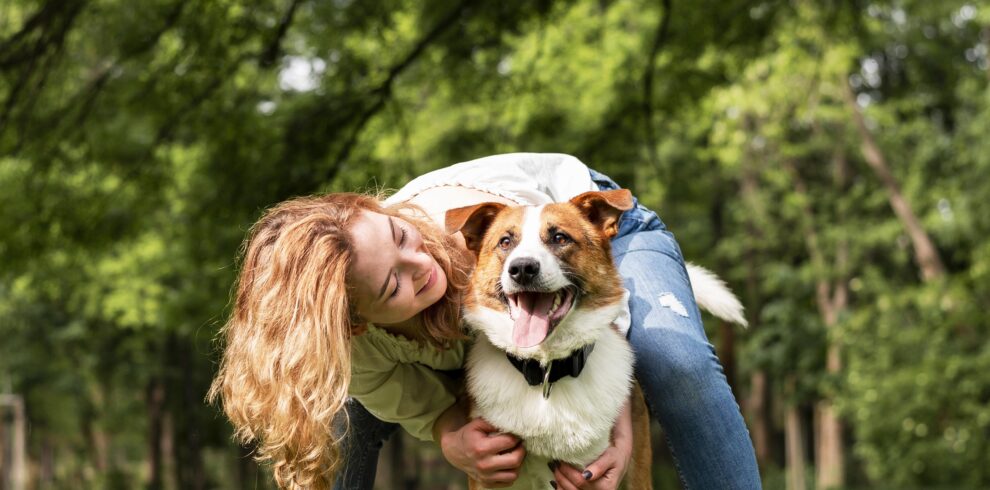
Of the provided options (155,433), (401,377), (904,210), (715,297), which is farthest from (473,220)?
(155,433)

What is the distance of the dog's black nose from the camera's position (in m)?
3.15

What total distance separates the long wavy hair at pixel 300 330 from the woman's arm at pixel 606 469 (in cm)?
58

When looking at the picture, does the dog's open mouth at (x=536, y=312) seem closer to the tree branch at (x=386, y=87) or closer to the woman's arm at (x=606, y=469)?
the woman's arm at (x=606, y=469)

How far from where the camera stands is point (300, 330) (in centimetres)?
324

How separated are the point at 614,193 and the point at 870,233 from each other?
68.6 ft

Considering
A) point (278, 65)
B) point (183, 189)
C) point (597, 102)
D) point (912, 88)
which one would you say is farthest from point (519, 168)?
point (912, 88)

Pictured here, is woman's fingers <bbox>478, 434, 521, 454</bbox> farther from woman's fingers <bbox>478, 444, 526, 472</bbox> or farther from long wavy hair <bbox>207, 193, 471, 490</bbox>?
long wavy hair <bbox>207, 193, 471, 490</bbox>

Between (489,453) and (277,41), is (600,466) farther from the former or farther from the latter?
(277,41)

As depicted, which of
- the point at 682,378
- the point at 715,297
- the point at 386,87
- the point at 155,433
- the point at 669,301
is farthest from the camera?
the point at 155,433

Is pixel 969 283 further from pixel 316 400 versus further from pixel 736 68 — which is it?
pixel 316 400

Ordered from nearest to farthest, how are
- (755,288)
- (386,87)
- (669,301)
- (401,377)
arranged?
(669,301), (401,377), (386,87), (755,288)

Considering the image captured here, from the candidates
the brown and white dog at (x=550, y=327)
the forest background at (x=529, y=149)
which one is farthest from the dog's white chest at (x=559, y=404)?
the forest background at (x=529, y=149)

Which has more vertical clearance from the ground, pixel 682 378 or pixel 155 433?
pixel 682 378

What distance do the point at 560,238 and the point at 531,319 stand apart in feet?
0.88
